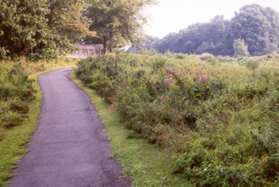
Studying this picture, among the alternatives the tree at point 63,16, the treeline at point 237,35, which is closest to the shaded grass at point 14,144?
the tree at point 63,16

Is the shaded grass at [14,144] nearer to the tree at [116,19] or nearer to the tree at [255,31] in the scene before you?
the tree at [116,19]

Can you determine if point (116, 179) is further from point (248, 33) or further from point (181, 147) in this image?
point (248, 33)

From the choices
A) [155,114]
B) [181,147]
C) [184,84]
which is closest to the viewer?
[181,147]

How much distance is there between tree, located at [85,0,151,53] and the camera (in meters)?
48.4

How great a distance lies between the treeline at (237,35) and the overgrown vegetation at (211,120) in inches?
1540

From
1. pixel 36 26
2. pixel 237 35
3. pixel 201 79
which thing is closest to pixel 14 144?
pixel 201 79

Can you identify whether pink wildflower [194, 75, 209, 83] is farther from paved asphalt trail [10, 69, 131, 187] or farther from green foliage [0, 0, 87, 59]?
green foliage [0, 0, 87, 59]

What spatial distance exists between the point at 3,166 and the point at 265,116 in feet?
23.6

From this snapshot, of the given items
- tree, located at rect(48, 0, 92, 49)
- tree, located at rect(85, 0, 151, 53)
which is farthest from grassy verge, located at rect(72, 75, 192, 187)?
tree, located at rect(85, 0, 151, 53)

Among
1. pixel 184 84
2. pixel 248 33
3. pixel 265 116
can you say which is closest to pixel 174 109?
pixel 184 84

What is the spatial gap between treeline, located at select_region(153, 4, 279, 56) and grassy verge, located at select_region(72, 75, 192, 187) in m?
41.5

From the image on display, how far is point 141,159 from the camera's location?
10.8 m

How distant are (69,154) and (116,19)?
38.6m

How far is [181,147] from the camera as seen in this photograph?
10008 mm
